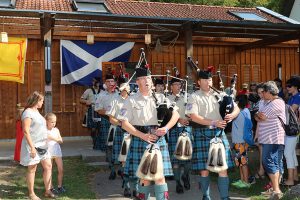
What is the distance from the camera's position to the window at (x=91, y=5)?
10105mm

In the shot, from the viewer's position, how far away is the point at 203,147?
521 centimetres

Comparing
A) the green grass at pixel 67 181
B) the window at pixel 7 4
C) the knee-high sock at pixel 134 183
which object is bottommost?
the green grass at pixel 67 181

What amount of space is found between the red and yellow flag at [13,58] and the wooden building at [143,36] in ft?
1.85

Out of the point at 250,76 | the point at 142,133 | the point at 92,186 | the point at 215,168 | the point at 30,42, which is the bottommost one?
the point at 92,186

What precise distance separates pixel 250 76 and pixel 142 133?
938cm

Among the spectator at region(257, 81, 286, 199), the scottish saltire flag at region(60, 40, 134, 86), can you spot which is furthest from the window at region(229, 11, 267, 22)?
the spectator at region(257, 81, 286, 199)

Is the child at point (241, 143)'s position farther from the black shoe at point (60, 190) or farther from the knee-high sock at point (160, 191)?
the black shoe at point (60, 190)

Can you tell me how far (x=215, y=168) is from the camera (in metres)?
4.97

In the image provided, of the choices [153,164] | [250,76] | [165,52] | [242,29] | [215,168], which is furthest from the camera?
[250,76]

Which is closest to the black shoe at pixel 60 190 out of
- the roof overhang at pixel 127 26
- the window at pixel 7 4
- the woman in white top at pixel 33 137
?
the woman in white top at pixel 33 137

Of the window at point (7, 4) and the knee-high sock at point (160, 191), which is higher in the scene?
the window at point (7, 4)

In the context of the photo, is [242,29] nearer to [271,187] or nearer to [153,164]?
[271,187]

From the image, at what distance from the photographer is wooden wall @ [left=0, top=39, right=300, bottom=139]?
10992mm

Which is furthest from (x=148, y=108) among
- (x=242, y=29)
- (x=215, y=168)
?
(x=242, y=29)
